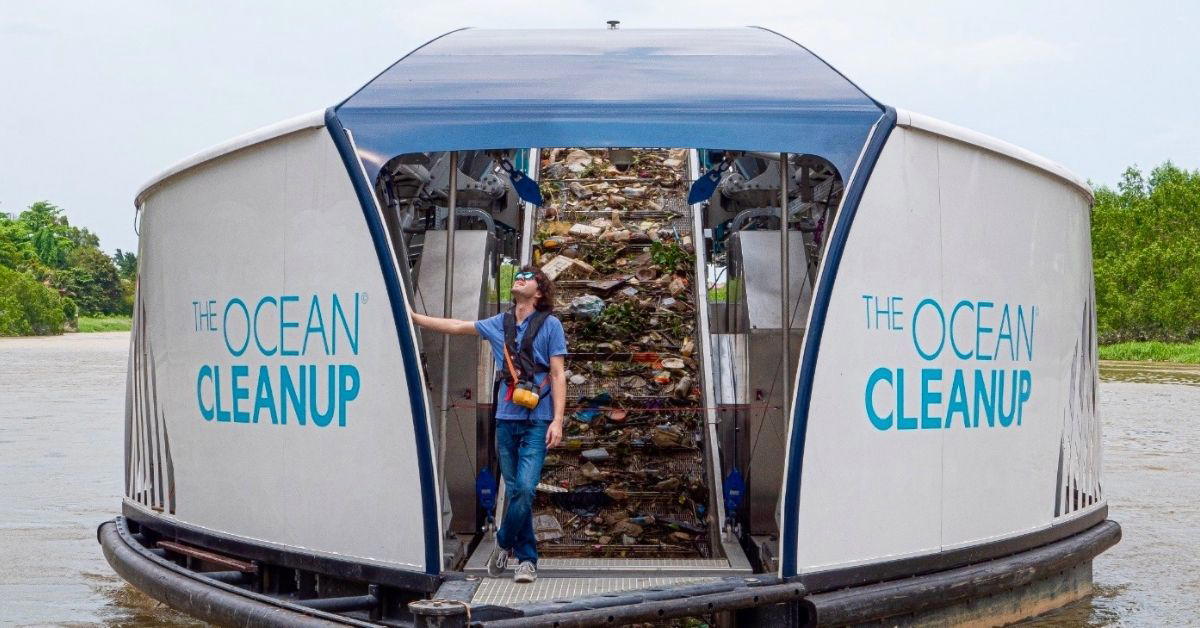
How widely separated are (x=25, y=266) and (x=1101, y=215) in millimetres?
73233

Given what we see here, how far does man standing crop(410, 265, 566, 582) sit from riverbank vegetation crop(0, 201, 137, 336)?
6948 cm

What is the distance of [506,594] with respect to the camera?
5.59 m

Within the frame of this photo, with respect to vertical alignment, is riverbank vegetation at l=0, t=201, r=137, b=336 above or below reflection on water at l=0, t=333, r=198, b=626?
above

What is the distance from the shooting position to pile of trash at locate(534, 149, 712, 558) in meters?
7.83

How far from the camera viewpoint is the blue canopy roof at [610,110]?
5754 mm

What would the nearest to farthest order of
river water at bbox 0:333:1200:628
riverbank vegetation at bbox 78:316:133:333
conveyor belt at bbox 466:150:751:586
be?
conveyor belt at bbox 466:150:751:586, river water at bbox 0:333:1200:628, riverbank vegetation at bbox 78:316:133:333

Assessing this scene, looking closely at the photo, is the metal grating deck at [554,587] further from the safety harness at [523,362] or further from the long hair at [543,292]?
the long hair at [543,292]

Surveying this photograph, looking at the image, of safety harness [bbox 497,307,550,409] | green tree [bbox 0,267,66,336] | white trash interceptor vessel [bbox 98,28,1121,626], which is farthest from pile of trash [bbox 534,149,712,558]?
green tree [bbox 0,267,66,336]

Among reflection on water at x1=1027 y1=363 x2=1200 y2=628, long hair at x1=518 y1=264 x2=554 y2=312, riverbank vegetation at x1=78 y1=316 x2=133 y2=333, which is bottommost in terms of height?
reflection on water at x1=1027 y1=363 x2=1200 y2=628

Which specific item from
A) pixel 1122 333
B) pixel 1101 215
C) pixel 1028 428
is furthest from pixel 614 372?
pixel 1101 215

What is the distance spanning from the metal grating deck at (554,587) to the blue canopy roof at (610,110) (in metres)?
2.02

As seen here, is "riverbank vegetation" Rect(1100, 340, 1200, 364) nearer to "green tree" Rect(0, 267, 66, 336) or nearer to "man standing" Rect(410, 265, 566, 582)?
"man standing" Rect(410, 265, 566, 582)

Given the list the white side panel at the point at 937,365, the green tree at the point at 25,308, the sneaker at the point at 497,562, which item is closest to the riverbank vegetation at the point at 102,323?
the green tree at the point at 25,308

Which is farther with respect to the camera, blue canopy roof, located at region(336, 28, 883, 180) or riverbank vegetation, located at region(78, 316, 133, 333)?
riverbank vegetation, located at region(78, 316, 133, 333)
